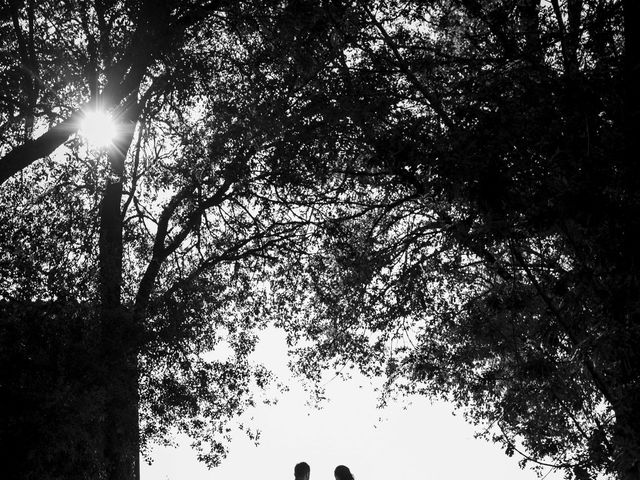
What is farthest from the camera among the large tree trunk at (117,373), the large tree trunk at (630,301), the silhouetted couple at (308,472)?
the large tree trunk at (117,373)

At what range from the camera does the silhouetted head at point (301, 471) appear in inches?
426

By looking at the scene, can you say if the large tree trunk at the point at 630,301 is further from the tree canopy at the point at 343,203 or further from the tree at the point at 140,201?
the tree at the point at 140,201

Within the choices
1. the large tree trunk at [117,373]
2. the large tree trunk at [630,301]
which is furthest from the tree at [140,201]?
the large tree trunk at [630,301]

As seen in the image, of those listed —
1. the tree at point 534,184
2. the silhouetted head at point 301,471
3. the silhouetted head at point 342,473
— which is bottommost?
the silhouetted head at point 342,473

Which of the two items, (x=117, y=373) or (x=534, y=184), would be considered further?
(x=117, y=373)

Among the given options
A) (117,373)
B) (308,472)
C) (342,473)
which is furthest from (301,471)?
(117,373)

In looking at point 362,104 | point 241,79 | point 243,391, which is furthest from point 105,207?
point 362,104

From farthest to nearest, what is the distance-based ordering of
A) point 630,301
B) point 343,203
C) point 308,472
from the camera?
point 343,203
point 308,472
point 630,301

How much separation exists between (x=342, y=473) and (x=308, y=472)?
586 millimetres

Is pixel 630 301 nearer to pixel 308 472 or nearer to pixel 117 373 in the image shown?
pixel 308 472

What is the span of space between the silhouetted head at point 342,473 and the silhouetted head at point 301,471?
471 millimetres

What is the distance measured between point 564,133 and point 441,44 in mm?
6705

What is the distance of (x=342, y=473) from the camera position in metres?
10.8

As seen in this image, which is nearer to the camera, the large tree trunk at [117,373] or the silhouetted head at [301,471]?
the silhouetted head at [301,471]
